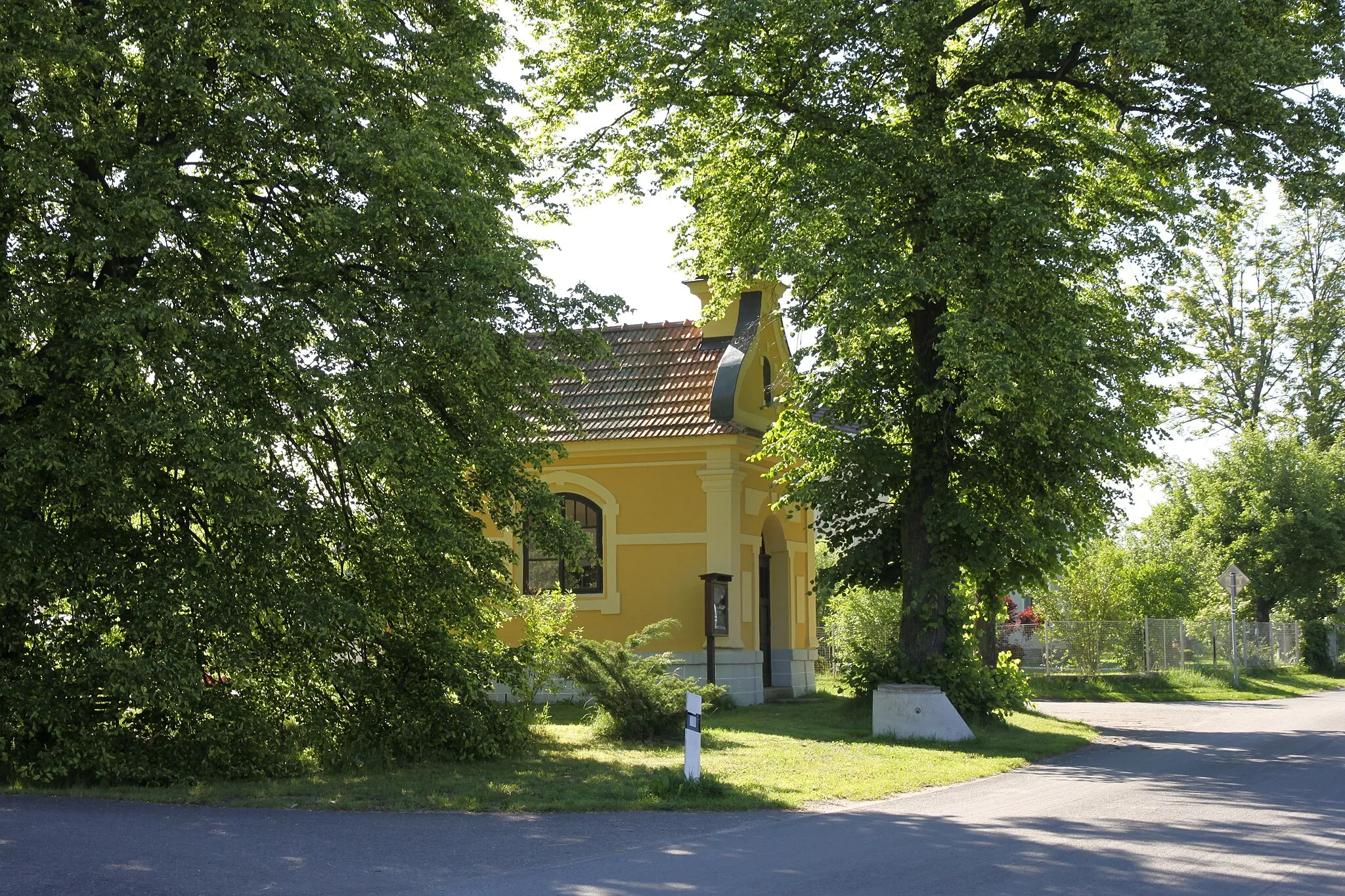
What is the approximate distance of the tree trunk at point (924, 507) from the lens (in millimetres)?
18594

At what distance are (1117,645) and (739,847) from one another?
24967 millimetres

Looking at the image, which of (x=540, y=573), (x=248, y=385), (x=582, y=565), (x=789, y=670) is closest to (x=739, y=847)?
(x=248, y=385)

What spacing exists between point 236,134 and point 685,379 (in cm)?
1370

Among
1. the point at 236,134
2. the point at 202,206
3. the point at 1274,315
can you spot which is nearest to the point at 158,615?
the point at 202,206

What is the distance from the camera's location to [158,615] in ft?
37.0

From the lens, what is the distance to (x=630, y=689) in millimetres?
16156

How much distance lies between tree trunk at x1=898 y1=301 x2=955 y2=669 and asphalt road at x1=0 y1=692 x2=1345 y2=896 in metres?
6.00

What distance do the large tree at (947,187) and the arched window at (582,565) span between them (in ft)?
17.3

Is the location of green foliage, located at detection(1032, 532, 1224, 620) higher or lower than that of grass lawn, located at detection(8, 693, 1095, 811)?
higher

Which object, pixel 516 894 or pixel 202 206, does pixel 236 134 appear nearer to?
pixel 202 206

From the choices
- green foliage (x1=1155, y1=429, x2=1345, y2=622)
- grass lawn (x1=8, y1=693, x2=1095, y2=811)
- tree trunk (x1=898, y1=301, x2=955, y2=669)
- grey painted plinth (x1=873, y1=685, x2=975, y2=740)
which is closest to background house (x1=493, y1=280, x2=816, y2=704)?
tree trunk (x1=898, y1=301, x2=955, y2=669)

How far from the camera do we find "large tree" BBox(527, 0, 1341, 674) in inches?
653

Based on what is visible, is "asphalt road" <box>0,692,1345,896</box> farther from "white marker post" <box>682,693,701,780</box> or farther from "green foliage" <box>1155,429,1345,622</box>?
"green foliage" <box>1155,429,1345,622</box>

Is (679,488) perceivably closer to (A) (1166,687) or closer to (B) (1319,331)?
(A) (1166,687)
